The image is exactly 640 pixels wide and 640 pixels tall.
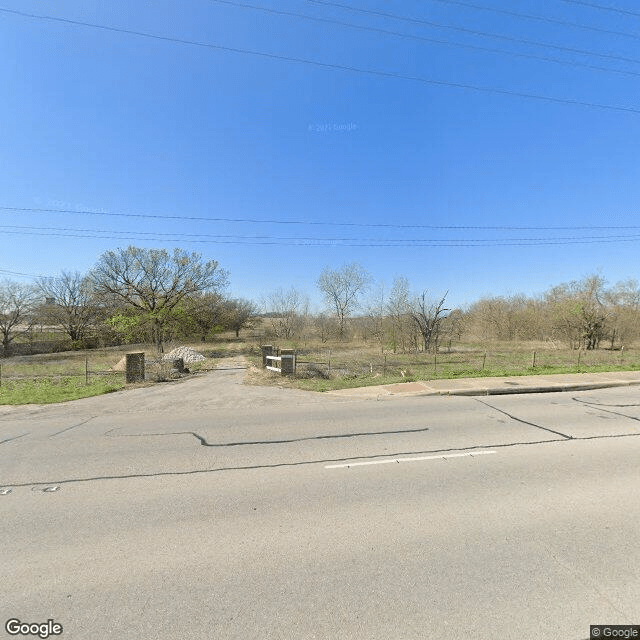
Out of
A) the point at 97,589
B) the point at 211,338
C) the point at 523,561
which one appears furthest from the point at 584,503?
the point at 211,338

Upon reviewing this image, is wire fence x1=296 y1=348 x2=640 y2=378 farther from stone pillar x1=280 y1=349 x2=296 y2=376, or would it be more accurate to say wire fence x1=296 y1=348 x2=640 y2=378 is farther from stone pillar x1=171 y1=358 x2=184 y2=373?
stone pillar x1=171 y1=358 x2=184 y2=373

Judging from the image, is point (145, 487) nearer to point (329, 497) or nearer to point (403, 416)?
point (329, 497)

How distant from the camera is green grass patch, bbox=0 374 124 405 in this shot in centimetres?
1002

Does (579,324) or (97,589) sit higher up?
(579,324)

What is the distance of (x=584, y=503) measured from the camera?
3.69 m

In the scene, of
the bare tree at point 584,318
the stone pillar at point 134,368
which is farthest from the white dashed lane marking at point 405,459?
the bare tree at point 584,318

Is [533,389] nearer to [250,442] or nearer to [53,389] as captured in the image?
[250,442]

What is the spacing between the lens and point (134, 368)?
13203 millimetres

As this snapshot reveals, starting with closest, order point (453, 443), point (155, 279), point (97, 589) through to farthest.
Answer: point (97, 589), point (453, 443), point (155, 279)

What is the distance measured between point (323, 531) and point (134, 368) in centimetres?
1251

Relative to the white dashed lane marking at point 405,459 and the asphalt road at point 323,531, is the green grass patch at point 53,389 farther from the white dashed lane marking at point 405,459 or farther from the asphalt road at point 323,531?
the white dashed lane marking at point 405,459

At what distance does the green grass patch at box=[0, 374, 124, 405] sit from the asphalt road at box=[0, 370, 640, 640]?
15.0 ft

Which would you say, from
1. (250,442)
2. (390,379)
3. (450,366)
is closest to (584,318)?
(450,366)

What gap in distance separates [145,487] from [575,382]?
13.3 m
